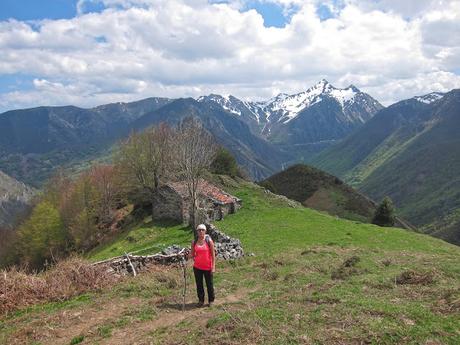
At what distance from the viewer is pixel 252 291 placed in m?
20.3

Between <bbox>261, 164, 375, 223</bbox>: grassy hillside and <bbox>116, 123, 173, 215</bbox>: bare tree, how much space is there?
35690 mm

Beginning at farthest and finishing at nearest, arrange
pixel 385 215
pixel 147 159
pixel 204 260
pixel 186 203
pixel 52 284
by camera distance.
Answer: pixel 385 215 → pixel 147 159 → pixel 186 203 → pixel 52 284 → pixel 204 260

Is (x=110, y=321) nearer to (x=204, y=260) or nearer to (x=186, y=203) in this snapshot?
(x=204, y=260)

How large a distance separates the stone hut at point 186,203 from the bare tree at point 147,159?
37.7 feet

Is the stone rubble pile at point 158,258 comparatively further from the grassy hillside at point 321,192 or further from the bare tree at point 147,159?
the grassy hillside at point 321,192

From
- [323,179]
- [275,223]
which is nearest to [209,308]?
[275,223]

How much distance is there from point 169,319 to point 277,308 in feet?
13.3

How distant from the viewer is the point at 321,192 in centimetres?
10544

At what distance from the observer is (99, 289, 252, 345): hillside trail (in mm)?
15000

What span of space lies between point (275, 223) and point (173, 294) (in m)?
27.3

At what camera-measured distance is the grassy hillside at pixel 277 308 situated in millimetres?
13625

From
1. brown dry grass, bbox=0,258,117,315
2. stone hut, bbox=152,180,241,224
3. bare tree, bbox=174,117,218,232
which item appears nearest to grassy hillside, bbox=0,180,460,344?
brown dry grass, bbox=0,258,117,315

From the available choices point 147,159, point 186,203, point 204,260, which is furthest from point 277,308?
point 147,159

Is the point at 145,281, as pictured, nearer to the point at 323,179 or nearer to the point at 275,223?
the point at 275,223
